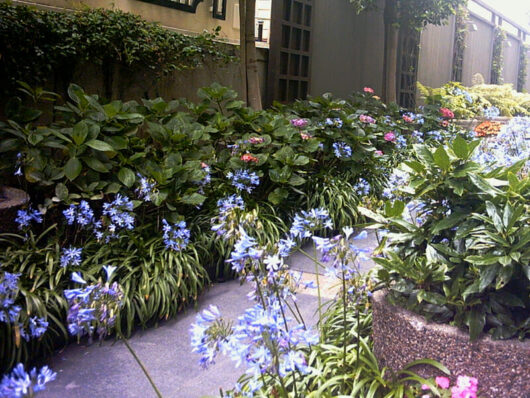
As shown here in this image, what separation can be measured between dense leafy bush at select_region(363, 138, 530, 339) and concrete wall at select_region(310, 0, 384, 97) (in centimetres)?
584

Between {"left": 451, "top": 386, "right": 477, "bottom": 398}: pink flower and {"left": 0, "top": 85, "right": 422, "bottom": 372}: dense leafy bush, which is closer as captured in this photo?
{"left": 451, "top": 386, "right": 477, "bottom": 398}: pink flower

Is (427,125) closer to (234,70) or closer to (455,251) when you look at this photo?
(234,70)

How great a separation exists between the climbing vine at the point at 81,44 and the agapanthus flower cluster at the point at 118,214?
1.47 meters

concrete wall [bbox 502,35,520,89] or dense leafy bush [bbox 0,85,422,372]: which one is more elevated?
concrete wall [bbox 502,35,520,89]

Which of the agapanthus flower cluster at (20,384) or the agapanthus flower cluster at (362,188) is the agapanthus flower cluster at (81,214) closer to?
the agapanthus flower cluster at (20,384)

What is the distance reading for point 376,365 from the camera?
216 centimetres

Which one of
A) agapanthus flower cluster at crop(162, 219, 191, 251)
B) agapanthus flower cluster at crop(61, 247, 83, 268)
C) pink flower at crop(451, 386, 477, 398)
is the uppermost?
agapanthus flower cluster at crop(162, 219, 191, 251)

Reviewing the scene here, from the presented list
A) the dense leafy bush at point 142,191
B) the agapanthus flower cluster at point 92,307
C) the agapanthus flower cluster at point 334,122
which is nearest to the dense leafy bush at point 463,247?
the dense leafy bush at point 142,191

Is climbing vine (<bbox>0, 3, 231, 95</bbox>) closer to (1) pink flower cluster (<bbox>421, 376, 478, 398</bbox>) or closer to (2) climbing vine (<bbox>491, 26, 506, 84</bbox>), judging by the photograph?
(1) pink flower cluster (<bbox>421, 376, 478, 398</bbox>)

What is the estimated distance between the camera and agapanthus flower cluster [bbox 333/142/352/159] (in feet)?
16.5

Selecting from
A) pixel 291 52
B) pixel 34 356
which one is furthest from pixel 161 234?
pixel 291 52

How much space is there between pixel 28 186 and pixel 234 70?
3411mm

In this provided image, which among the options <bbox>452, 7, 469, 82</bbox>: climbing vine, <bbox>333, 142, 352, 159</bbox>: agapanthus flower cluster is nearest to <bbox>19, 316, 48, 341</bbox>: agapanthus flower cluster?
<bbox>333, 142, 352, 159</bbox>: agapanthus flower cluster

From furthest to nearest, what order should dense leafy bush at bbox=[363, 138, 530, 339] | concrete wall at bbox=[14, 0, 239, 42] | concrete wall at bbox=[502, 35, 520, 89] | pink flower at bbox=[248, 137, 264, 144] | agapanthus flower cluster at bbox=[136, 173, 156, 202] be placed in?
concrete wall at bbox=[502, 35, 520, 89] → concrete wall at bbox=[14, 0, 239, 42] → pink flower at bbox=[248, 137, 264, 144] → agapanthus flower cluster at bbox=[136, 173, 156, 202] → dense leafy bush at bbox=[363, 138, 530, 339]
